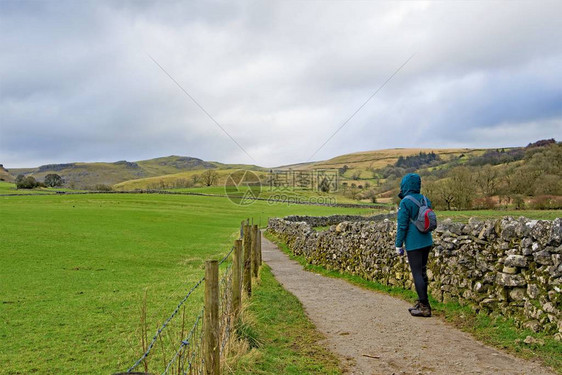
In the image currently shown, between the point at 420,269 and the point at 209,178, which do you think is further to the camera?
the point at 209,178

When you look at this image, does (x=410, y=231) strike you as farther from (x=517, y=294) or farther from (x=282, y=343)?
(x=282, y=343)

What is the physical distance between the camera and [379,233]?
41.9 feet

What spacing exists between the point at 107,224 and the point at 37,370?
89.1 feet

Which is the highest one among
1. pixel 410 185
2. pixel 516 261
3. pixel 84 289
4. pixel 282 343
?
pixel 410 185

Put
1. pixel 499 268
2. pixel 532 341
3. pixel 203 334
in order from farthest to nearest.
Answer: pixel 499 268 → pixel 532 341 → pixel 203 334

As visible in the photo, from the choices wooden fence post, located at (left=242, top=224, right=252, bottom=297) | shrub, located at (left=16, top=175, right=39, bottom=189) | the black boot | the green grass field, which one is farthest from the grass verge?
shrub, located at (left=16, top=175, right=39, bottom=189)

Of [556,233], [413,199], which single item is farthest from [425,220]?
[556,233]

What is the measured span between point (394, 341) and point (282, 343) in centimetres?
201

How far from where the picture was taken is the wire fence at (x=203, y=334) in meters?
4.17

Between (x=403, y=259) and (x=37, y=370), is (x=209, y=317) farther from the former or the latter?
(x=403, y=259)

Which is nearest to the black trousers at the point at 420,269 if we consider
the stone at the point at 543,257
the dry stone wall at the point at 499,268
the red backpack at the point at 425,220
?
the red backpack at the point at 425,220

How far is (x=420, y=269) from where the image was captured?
26.3ft

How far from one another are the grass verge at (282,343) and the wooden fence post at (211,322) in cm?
83

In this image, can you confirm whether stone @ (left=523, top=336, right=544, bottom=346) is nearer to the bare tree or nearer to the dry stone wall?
the dry stone wall
